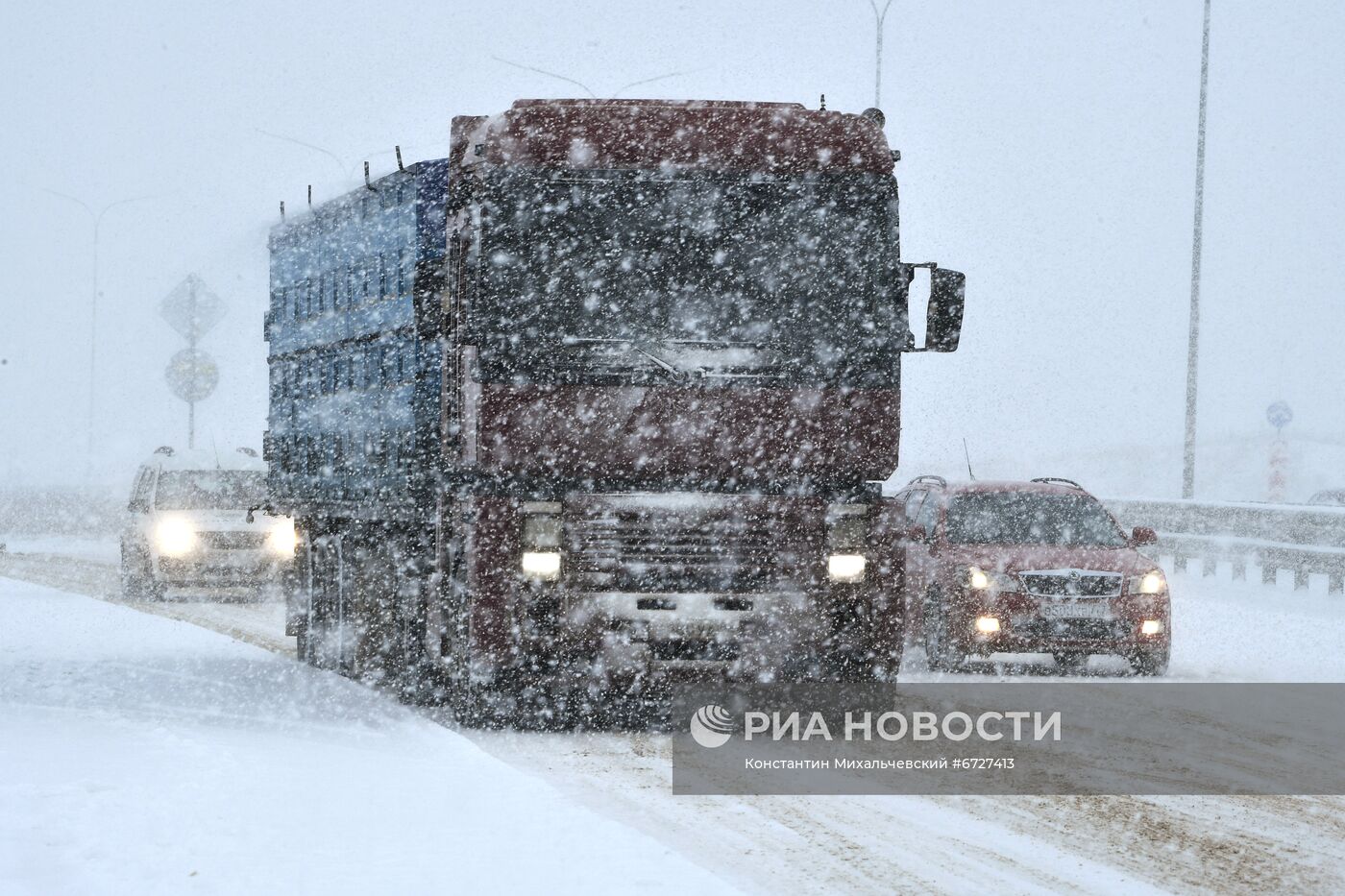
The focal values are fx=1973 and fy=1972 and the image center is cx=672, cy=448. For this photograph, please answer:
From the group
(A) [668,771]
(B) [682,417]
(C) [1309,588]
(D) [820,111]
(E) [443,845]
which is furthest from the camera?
A: (C) [1309,588]

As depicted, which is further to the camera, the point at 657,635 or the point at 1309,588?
the point at 1309,588

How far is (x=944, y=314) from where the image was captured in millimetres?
10734

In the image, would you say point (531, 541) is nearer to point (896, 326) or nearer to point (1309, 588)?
point (896, 326)

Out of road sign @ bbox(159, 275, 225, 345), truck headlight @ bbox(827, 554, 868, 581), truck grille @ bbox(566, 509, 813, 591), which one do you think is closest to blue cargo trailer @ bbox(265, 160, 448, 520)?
truck grille @ bbox(566, 509, 813, 591)

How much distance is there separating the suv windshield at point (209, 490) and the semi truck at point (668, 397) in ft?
41.7

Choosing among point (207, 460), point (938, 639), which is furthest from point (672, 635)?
point (207, 460)

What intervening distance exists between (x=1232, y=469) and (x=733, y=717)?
6105 centimetres

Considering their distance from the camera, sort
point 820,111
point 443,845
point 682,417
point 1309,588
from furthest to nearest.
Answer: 1. point 1309,588
2. point 820,111
3. point 682,417
4. point 443,845

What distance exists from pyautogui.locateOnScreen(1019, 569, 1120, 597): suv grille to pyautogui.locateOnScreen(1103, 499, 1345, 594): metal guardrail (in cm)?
772

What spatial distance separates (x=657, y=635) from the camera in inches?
397

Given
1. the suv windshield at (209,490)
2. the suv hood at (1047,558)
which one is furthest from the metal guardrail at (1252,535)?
the suv windshield at (209,490)

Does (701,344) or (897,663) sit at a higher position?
(701,344)

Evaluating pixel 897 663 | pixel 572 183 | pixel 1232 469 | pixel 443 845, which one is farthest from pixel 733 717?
pixel 1232 469

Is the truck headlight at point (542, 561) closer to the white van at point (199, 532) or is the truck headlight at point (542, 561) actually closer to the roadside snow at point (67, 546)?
the white van at point (199, 532)
